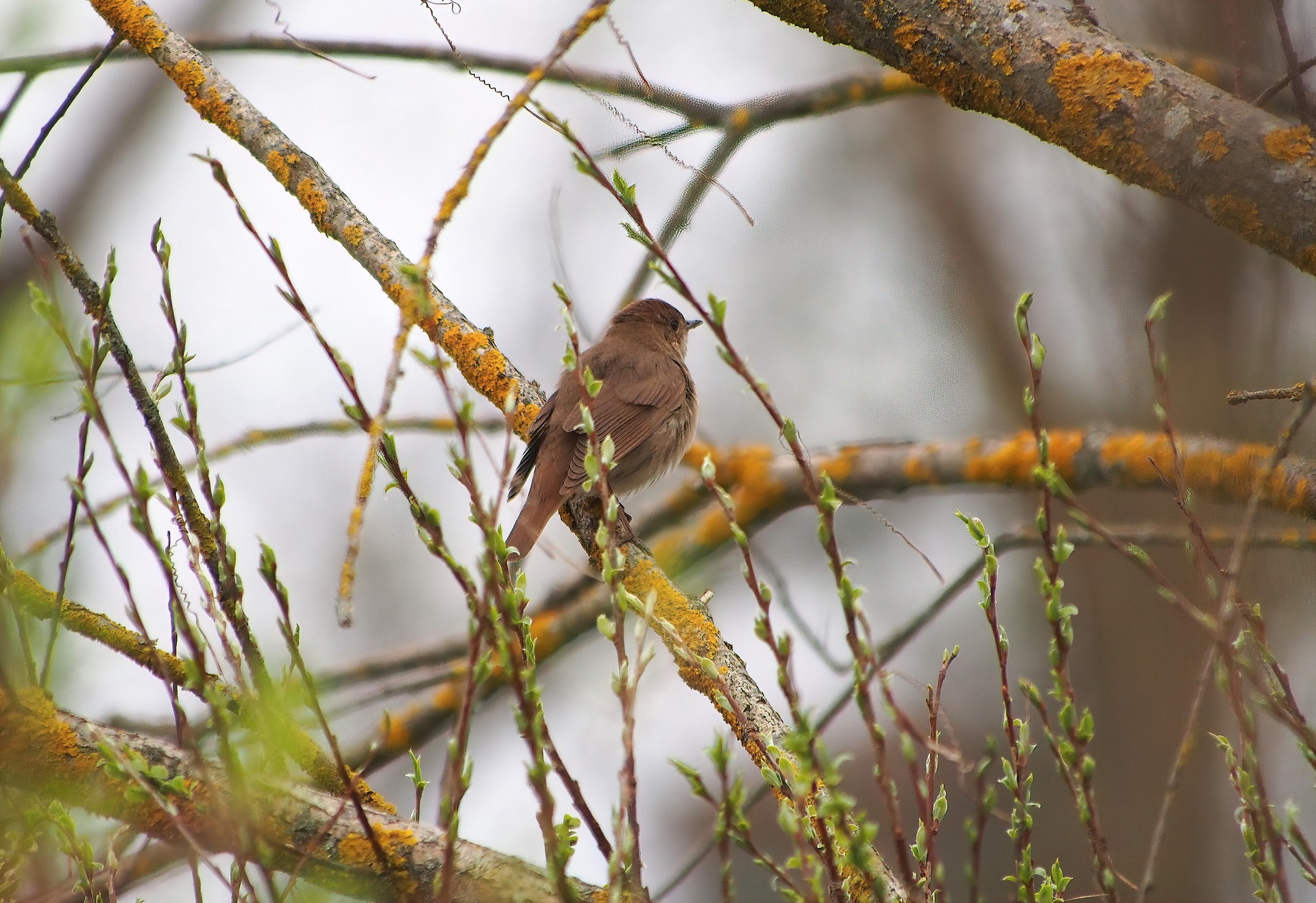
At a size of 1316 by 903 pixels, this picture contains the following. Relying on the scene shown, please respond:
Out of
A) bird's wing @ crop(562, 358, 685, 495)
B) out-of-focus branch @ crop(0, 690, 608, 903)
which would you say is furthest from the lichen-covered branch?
bird's wing @ crop(562, 358, 685, 495)

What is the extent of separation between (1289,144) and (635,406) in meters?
3.91

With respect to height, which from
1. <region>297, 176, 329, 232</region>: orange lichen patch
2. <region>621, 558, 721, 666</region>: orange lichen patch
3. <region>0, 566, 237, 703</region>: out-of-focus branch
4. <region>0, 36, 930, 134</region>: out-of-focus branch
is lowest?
<region>0, 566, 237, 703</region>: out-of-focus branch

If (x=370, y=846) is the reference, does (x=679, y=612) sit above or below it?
above

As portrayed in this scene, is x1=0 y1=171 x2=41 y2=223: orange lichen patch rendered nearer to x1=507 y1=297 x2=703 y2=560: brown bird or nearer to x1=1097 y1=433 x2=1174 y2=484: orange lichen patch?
x1=507 y1=297 x2=703 y2=560: brown bird

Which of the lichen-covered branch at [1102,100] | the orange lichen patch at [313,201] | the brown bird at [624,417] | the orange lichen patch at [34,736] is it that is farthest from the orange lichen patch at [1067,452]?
the orange lichen patch at [34,736]

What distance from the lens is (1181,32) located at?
586 cm

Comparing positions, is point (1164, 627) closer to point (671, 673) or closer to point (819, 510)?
point (671, 673)

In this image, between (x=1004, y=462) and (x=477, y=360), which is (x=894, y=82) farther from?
(x=477, y=360)

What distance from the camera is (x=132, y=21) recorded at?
11.0 feet

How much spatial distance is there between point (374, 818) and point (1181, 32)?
5.86 meters

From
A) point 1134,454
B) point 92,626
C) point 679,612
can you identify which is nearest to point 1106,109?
point 679,612

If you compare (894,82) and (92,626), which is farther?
(894,82)

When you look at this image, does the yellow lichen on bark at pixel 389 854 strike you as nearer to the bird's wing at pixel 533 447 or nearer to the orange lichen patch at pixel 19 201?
the orange lichen patch at pixel 19 201

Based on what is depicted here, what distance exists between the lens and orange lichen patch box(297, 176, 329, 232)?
11.3ft
